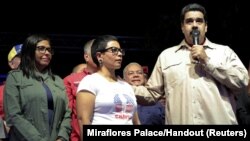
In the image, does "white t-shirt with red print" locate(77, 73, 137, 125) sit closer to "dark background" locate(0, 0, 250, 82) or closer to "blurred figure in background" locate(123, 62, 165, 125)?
"blurred figure in background" locate(123, 62, 165, 125)

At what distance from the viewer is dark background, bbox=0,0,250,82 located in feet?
20.3

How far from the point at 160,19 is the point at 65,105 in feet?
9.91

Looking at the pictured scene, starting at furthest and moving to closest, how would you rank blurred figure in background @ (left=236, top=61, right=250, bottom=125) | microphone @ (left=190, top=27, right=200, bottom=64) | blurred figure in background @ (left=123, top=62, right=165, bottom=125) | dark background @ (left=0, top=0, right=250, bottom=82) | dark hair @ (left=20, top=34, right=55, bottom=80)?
dark background @ (left=0, top=0, right=250, bottom=82) < blurred figure in background @ (left=123, top=62, right=165, bottom=125) < blurred figure in background @ (left=236, top=61, right=250, bottom=125) < dark hair @ (left=20, top=34, right=55, bottom=80) < microphone @ (left=190, top=27, right=200, bottom=64)

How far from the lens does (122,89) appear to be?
3.05 meters

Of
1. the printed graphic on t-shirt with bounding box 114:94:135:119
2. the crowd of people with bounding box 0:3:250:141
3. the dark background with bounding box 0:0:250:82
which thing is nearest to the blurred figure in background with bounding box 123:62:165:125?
the crowd of people with bounding box 0:3:250:141

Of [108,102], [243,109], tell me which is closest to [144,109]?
[243,109]

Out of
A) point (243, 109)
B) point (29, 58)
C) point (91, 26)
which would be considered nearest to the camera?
point (29, 58)

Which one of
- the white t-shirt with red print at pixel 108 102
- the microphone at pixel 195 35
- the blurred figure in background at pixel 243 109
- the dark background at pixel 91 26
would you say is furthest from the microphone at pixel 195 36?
the dark background at pixel 91 26

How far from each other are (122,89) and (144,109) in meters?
1.27

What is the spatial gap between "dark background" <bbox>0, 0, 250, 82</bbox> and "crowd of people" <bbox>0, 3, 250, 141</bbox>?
2.89 metres

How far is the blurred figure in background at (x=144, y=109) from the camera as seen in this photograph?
4.24 meters

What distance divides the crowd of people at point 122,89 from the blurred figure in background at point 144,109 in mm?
936

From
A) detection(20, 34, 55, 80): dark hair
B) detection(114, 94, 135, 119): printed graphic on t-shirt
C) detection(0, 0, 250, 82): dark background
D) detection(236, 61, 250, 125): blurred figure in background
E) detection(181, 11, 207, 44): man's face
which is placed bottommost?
detection(114, 94, 135, 119): printed graphic on t-shirt

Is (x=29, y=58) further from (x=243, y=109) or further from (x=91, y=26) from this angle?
(x=91, y=26)
